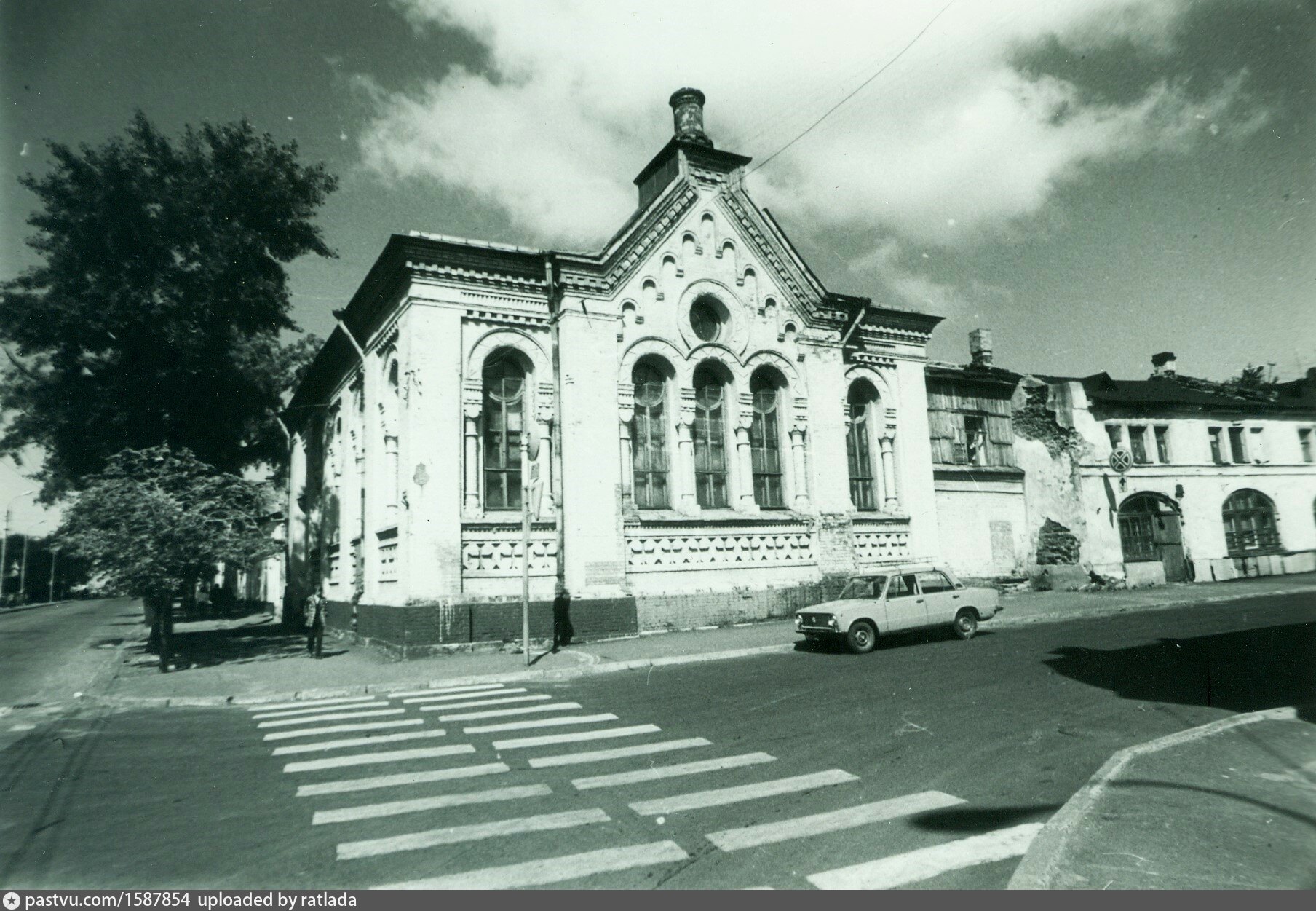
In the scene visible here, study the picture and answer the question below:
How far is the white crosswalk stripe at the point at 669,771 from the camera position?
666cm

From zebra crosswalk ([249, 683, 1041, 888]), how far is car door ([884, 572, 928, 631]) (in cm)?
784

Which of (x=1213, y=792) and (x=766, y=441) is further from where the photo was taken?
(x=766, y=441)

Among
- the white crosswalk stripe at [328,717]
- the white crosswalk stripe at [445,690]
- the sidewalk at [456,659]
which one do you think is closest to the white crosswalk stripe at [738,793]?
the white crosswalk stripe at [328,717]

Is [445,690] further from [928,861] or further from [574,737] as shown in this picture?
[928,861]

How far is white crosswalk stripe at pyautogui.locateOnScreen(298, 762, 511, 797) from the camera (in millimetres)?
6691

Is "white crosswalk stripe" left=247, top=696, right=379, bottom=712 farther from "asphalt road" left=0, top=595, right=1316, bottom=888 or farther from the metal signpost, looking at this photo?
the metal signpost

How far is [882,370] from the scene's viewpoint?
77.1 ft

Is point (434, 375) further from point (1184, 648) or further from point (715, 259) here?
point (1184, 648)

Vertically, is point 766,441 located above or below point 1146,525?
above

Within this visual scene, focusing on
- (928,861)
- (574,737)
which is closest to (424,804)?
(574,737)

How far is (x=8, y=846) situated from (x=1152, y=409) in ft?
101

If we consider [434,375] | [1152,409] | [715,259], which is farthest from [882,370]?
[434,375]

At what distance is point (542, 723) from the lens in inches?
368

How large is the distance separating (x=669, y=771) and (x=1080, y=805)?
127 inches
